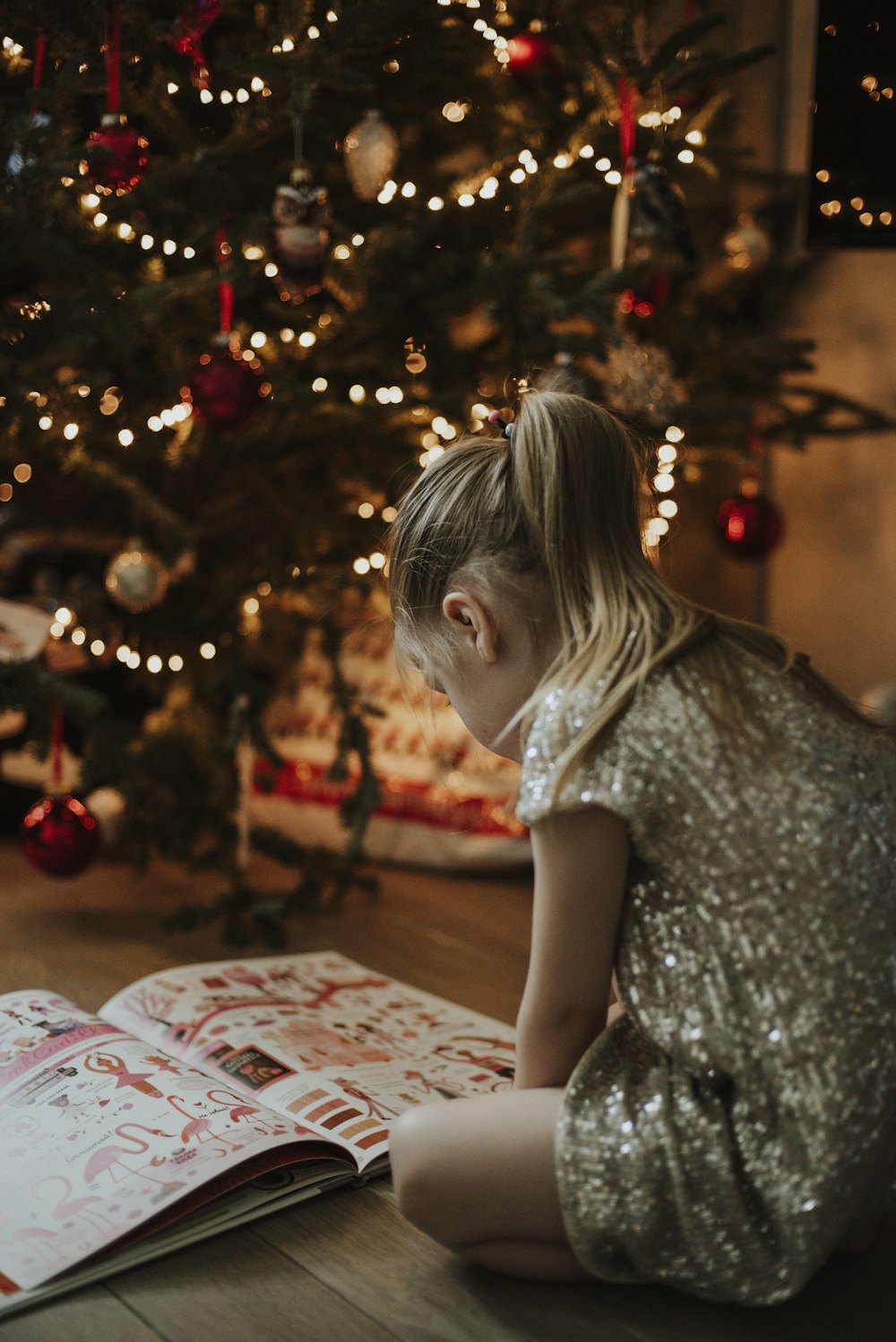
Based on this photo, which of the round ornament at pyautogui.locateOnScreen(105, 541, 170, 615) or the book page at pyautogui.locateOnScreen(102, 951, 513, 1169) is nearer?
the book page at pyautogui.locateOnScreen(102, 951, 513, 1169)

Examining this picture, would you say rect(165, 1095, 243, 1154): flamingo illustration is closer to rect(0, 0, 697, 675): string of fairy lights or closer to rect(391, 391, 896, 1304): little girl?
rect(391, 391, 896, 1304): little girl

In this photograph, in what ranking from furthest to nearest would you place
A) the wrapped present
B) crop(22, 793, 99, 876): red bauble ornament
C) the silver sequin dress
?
the wrapped present → crop(22, 793, 99, 876): red bauble ornament → the silver sequin dress

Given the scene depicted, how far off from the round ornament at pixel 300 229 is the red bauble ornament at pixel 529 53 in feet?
1.16

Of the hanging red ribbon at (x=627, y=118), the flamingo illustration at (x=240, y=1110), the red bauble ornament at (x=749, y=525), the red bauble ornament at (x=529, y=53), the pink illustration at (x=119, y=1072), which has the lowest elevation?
the flamingo illustration at (x=240, y=1110)

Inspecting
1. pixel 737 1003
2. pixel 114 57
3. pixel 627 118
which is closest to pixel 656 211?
pixel 627 118

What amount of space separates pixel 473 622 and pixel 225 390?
68cm

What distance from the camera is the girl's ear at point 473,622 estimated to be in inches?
34.0

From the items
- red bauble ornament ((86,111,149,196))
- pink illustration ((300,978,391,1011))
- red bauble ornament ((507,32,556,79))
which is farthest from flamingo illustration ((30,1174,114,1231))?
red bauble ornament ((507,32,556,79))

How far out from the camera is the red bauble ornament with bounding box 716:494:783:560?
77.9 inches

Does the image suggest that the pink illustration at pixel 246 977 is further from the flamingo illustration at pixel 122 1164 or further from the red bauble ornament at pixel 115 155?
the red bauble ornament at pixel 115 155

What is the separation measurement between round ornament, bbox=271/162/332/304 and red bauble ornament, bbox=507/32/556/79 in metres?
0.35

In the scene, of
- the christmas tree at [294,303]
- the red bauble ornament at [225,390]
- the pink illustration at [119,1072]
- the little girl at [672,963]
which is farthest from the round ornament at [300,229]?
the pink illustration at [119,1072]

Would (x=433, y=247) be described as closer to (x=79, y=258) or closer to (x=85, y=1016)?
(x=79, y=258)

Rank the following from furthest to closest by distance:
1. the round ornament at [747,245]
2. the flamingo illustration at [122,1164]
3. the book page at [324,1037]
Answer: the round ornament at [747,245] < the book page at [324,1037] < the flamingo illustration at [122,1164]
